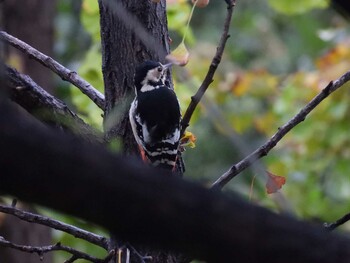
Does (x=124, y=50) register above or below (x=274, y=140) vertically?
above

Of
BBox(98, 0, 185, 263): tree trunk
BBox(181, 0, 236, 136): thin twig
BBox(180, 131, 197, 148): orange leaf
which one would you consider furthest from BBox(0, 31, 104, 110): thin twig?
BBox(181, 0, 236, 136): thin twig

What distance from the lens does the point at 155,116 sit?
11.6 ft

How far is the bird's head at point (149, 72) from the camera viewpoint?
119 inches

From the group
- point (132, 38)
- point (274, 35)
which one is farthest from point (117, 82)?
point (274, 35)

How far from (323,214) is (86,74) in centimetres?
267

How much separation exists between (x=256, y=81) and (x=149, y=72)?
13.7 ft

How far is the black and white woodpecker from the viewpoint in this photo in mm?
3080

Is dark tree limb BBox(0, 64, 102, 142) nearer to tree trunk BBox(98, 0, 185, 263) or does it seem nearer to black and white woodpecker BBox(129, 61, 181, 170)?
tree trunk BBox(98, 0, 185, 263)

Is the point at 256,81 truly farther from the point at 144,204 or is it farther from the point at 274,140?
the point at 144,204

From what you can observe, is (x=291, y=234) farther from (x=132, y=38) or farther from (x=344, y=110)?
(x=344, y=110)

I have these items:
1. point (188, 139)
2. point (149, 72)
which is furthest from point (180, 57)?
point (188, 139)

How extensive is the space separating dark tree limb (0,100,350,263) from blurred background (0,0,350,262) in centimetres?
318

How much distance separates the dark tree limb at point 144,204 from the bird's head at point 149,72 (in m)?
1.73

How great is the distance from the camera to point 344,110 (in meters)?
6.67
